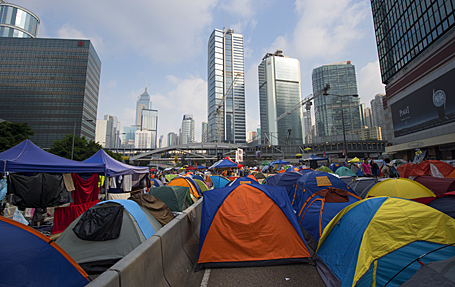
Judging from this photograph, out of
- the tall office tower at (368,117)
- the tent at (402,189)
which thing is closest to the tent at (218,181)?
the tent at (402,189)

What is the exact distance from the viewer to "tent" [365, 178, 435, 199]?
17.7ft

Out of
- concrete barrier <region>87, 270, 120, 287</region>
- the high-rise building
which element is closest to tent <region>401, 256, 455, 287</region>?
concrete barrier <region>87, 270, 120, 287</region>

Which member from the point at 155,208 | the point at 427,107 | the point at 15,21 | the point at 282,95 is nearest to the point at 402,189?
the point at 155,208

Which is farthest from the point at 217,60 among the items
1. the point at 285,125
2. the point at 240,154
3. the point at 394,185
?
the point at 394,185

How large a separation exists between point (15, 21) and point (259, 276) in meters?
183

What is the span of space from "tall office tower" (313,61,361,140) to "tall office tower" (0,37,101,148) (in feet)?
376

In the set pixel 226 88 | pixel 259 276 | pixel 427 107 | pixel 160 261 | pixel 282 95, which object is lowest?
pixel 259 276

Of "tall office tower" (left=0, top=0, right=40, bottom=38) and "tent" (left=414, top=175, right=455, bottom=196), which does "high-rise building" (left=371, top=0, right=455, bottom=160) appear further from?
"tall office tower" (left=0, top=0, right=40, bottom=38)

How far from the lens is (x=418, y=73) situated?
36656 millimetres

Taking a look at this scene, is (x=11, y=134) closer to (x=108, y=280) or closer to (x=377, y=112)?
(x=108, y=280)

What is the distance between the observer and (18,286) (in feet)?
6.89

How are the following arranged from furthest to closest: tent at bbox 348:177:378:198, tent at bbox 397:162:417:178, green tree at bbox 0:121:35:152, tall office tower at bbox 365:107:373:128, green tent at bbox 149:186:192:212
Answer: tall office tower at bbox 365:107:373:128, green tree at bbox 0:121:35:152, tent at bbox 397:162:417:178, green tent at bbox 149:186:192:212, tent at bbox 348:177:378:198

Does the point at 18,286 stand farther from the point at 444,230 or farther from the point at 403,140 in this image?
the point at 403,140

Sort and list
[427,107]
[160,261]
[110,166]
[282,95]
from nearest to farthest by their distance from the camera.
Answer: [160,261] → [110,166] → [427,107] → [282,95]
